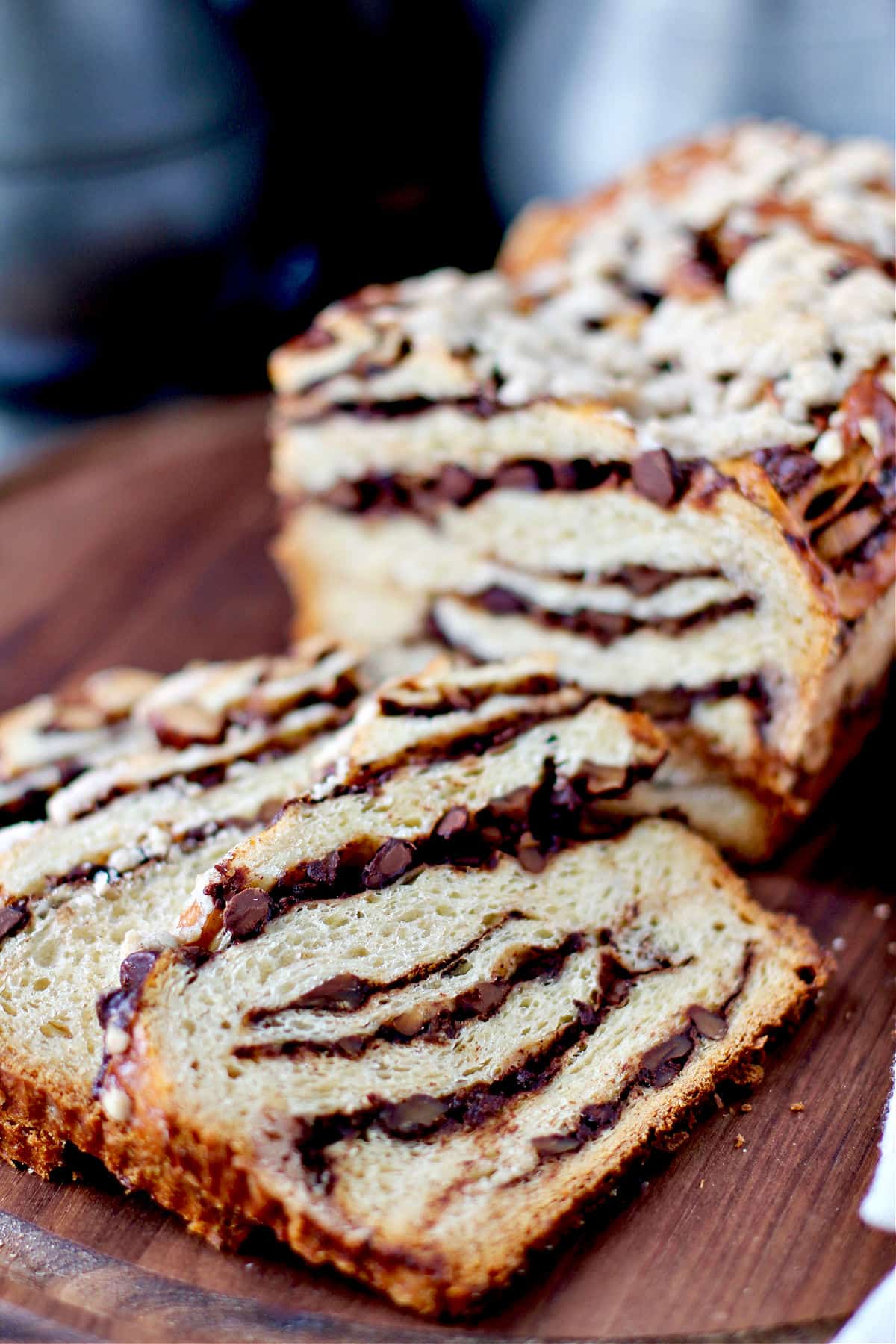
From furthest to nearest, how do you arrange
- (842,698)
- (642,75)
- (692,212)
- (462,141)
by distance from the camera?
(462,141), (642,75), (692,212), (842,698)

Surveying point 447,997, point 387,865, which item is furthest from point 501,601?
point 447,997

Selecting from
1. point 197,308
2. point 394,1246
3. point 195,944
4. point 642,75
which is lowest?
point 394,1246

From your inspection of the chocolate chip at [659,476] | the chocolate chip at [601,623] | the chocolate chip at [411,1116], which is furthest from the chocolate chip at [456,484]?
the chocolate chip at [411,1116]

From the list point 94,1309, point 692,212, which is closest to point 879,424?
point 692,212

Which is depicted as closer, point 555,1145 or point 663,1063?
point 555,1145

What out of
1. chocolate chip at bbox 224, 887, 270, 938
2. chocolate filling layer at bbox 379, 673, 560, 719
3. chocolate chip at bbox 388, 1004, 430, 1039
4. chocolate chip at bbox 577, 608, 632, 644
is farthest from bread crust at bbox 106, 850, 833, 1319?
chocolate chip at bbox 577, 608, 632, 644

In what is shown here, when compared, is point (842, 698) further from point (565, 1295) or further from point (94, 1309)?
point (94, 1309)

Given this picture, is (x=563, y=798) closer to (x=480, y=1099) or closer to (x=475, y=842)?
(x=475, y=842)
